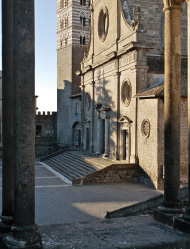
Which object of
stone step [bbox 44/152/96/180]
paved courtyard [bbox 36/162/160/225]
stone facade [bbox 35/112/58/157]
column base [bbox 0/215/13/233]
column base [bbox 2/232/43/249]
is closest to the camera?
column base [bbox 2/232/43/249]

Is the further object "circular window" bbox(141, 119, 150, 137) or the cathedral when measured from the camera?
"circular window" bbox(141, 119, 150, 137)

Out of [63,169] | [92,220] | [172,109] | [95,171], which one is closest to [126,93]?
[95,171]

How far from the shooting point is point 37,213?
12.4 metres

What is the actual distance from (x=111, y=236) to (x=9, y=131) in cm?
276

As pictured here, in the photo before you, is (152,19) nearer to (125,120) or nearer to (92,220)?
(125,120)

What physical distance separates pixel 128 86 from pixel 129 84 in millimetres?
751

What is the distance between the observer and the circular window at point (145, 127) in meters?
17.9

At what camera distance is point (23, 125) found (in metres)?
4.78

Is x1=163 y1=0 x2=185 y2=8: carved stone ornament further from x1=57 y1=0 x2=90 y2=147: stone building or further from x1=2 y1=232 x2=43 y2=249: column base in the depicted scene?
x1=57 y1=0 x2=90 y2=147: stone building

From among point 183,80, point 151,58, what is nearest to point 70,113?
point 151,58

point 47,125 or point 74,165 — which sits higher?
point 47,125

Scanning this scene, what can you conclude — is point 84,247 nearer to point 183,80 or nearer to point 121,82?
point 183,80

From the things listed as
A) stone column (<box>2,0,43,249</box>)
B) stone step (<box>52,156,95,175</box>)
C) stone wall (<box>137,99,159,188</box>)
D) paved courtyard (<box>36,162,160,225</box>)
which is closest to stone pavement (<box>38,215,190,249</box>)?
stone column (<box>2,0,43,249</box>)

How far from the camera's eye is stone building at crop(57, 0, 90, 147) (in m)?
35.4
